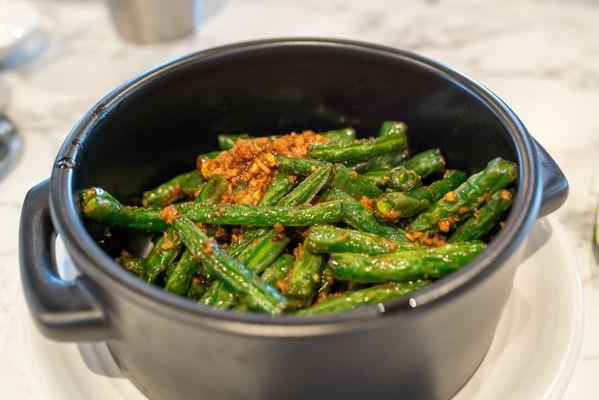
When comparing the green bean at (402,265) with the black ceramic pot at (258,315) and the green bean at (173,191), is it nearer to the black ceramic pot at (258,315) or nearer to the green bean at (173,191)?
the black ceramic pot at (258,315)

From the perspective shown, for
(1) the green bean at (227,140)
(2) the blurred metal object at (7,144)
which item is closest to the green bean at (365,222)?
(1) the green bean at (227,140)

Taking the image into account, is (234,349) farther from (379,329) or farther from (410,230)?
(410,230)

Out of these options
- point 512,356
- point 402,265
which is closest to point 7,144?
point 402,265

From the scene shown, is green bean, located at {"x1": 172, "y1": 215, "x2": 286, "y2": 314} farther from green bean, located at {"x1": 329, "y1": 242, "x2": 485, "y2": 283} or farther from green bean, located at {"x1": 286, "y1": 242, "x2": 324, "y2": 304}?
green bean, located at {"x1": 329, "y1": 242, "x2": 485, "y2": 283}

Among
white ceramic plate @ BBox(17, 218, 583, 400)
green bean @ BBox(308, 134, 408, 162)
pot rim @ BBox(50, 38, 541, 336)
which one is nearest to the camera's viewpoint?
pot rim @ BBox(50, 38, 541, 336)

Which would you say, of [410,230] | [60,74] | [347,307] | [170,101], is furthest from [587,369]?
[60,74]

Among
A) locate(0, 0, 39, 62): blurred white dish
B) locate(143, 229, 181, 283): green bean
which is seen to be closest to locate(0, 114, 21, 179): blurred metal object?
locate(0, 0, 39, 62): blurred white dish
